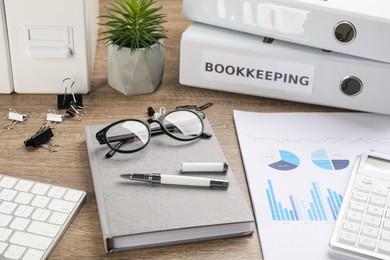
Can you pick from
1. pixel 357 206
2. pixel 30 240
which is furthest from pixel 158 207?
pixel 357 206

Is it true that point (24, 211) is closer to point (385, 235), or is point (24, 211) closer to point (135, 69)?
point (135, 69)

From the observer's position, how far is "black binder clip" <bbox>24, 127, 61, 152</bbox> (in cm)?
95

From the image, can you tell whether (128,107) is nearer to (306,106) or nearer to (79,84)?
(79,84)

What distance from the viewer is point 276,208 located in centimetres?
86

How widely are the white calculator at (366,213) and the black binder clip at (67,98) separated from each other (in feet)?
1.48

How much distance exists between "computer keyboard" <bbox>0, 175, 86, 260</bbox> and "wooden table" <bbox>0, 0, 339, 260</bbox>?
0.02m

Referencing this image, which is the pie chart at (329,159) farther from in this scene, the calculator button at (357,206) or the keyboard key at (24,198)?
the keyboard key at (24,198)

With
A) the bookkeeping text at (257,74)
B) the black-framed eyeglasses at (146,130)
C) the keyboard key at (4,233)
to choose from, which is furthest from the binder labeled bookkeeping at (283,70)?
the keyboard key at (4,233)

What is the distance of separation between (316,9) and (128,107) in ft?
1.12

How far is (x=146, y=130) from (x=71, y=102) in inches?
7.1

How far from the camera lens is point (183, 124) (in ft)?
3.17

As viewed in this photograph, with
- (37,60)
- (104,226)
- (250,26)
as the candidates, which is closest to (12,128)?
(37,60)

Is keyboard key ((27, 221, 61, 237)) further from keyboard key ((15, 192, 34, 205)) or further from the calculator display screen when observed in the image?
A: the calculator display screen

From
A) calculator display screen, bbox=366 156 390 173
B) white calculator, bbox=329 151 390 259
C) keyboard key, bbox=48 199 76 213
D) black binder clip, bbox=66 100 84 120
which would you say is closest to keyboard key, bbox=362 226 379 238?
white calculator, bbox=329 151 390 259
